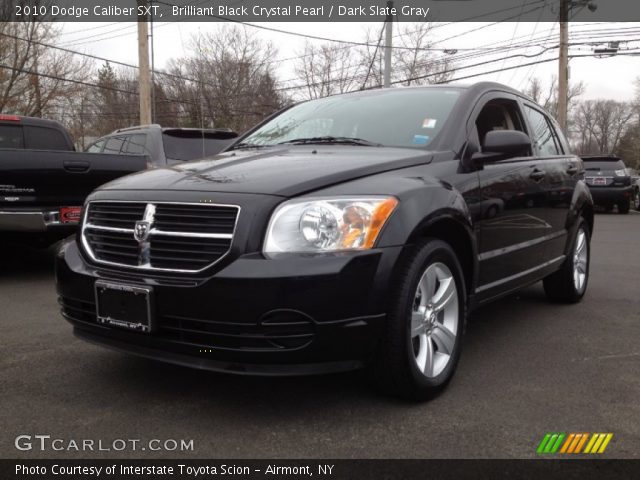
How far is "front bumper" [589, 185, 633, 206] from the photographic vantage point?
55.8 feet

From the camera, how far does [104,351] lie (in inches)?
141

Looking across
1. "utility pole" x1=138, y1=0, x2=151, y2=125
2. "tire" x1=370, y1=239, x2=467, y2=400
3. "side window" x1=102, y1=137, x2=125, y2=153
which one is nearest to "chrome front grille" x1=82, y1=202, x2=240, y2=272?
"tire" x1=370, y1=239, x2=467, y2=400

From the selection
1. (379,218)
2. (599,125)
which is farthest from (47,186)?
(599,125)

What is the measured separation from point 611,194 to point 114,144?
14084mm

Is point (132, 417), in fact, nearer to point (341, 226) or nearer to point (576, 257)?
point (341, 226)

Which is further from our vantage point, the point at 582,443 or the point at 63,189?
the point at 63,189

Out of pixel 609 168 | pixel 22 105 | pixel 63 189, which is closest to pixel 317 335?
pixel 63 189

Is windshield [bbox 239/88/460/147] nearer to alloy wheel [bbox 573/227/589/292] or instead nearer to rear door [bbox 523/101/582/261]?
rear door [bbox 523/101/582/261]

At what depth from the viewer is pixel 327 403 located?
9.27ft

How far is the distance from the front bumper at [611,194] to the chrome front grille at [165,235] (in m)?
16.6

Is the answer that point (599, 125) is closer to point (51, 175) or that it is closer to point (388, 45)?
point (388, 45)

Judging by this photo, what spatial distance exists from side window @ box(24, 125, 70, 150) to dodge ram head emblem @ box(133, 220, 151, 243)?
535 cm

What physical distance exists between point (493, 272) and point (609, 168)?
15.4m

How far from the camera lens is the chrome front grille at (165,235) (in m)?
2.54
